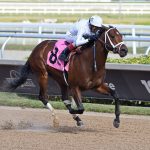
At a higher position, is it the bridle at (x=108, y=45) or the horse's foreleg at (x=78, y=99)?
the bridle at (x=108, y=45)

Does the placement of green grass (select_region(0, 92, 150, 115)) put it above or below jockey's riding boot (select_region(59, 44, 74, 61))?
below

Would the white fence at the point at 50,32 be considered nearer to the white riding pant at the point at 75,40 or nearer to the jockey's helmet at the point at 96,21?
the white riding pant at the point at 75,40

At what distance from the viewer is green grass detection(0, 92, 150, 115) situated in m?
9.97

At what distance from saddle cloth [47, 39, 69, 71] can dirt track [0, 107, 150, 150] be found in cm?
86

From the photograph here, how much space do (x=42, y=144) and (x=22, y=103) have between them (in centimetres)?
394

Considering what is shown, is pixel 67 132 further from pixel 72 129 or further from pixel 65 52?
pixel 65 52

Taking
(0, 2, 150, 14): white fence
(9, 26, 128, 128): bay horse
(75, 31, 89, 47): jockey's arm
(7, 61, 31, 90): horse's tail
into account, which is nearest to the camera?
(9, 26, 128, 128): bay horse

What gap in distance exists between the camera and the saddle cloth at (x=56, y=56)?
335 inches

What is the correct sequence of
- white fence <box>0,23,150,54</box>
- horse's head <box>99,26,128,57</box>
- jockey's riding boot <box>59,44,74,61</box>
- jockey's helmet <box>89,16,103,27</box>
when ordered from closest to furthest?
horse's head <box>99,26,128,57</box>, jockey's helmet <box>89,16,103,27</box>, jockey's riding boot <box>59,44,74,61</box>, white fence <box>0,23,150,54</box>

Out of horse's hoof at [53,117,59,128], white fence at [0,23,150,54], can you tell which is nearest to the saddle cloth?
horse's hoof at [53,117,59,128]

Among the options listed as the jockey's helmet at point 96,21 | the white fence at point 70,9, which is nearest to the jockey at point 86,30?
the jockey's helmet at point 96,21

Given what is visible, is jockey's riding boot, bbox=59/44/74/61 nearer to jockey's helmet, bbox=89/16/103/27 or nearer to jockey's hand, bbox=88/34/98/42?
jockey's hand, bbox=88/34/98/42

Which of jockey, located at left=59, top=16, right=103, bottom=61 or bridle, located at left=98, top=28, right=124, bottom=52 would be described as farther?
jockey, located at left=59, top=16, right=103, bottom=61

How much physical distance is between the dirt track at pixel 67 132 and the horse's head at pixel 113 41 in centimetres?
109
